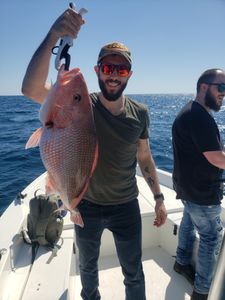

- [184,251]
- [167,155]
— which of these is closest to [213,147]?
[184,251]

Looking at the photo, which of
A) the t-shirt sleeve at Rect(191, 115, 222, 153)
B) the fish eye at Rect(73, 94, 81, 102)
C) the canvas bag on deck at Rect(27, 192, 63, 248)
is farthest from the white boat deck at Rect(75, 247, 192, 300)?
the fish eye at Rect(73, 94, 81, 102)

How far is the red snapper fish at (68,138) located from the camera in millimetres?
1436

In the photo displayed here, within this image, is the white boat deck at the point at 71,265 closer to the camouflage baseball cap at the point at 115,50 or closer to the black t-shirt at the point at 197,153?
the black t-shirt at the point at 197,153

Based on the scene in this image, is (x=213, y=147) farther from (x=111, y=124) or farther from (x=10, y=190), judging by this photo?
(x=10, y=190)

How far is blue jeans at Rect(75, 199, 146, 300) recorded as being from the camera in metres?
2.16

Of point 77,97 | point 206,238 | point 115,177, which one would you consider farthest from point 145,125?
point 206,238

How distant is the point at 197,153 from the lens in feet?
8.41

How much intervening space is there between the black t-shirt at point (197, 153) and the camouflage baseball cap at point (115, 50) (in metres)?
0.89

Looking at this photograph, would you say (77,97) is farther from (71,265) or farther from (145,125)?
(71,265)

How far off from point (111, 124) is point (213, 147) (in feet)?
2.92

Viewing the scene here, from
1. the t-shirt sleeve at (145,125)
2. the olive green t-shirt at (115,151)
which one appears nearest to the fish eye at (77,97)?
the olive green t-shirt at (115,151)

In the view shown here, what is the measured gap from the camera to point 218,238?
2643 mm

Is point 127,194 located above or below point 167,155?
above

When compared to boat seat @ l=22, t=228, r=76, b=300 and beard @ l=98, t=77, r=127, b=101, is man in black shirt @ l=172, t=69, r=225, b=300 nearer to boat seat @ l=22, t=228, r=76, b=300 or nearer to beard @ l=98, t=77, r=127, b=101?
beard @ l=98, t=77, r=127, b=101
